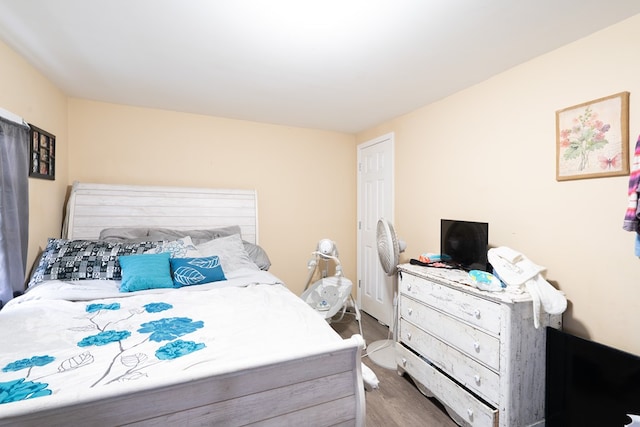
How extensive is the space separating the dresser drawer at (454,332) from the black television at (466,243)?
1.44ft

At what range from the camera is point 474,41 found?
67.2 inches

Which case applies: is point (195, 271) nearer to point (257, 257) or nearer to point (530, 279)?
point (257, 257)

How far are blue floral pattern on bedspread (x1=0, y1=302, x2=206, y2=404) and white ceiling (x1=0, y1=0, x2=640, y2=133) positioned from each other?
1.58 metres

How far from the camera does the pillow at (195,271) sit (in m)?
2.10

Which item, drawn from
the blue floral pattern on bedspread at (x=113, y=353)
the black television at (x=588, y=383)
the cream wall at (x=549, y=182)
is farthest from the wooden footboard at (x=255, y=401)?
the cream wall at (x=549, y=182)

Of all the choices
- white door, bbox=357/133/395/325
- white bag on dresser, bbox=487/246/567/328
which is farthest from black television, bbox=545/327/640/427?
white door, bbox=357/133/395/325

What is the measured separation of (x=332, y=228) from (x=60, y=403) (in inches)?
125

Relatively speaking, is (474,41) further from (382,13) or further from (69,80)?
(69,80)

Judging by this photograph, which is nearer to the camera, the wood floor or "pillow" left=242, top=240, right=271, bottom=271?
the wood floor

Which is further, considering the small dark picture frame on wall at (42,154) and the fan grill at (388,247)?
the fan grill at (388,247)

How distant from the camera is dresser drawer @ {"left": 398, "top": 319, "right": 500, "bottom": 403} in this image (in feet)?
5.28

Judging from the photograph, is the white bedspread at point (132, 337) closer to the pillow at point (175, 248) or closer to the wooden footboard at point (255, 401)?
the wooden footboard at point (255, 401)

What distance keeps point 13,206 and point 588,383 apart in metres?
3.40

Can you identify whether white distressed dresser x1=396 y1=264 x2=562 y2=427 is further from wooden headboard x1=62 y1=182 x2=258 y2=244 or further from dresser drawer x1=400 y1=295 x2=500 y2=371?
wooden headboard x1=62 y1=182 x2=258 y2=244
